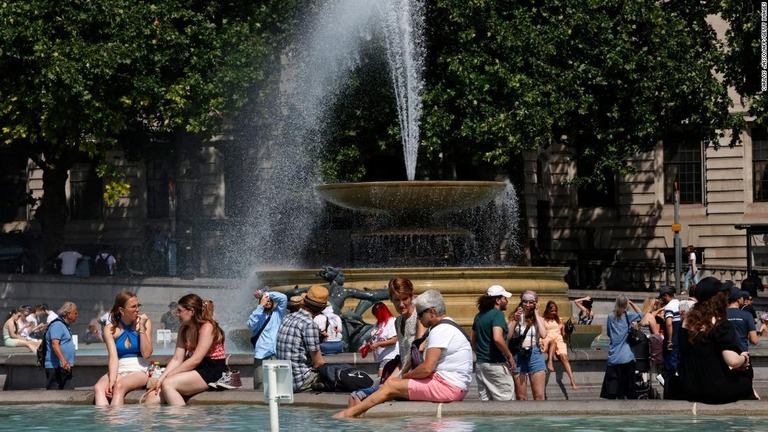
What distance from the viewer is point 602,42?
138ft

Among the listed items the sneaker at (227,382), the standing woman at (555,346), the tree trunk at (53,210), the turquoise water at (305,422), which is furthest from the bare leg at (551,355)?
the tree trunk at (53,210)

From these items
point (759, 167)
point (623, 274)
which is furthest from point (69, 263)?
point (759, 167)

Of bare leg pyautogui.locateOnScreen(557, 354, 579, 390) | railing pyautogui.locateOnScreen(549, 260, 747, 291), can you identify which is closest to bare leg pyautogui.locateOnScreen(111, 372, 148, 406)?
bare leg pyautogui.locateOnScreen(557, 354, 579, 390)

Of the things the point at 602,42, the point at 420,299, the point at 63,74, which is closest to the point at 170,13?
the point at 63,74

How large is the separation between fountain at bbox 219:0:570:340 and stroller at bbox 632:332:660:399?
15.6 ft

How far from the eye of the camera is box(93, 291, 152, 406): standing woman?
16.6m

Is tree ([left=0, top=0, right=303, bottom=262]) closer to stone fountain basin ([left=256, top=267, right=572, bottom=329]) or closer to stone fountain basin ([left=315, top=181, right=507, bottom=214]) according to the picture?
stone fountain basin ([left=315, top=181, right=507, bottom=214])

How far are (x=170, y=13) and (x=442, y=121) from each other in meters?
7.04

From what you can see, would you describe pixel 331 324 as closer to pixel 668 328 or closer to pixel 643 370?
pixel 643 370

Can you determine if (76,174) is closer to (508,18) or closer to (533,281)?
(508,18)

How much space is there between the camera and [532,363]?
1783 cm

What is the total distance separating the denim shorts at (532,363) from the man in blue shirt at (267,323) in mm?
2486

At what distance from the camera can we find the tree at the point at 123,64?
40.3 metres

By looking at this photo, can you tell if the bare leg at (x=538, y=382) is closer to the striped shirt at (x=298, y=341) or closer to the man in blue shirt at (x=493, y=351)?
the man in blue shirt at (x=493, y=351)
